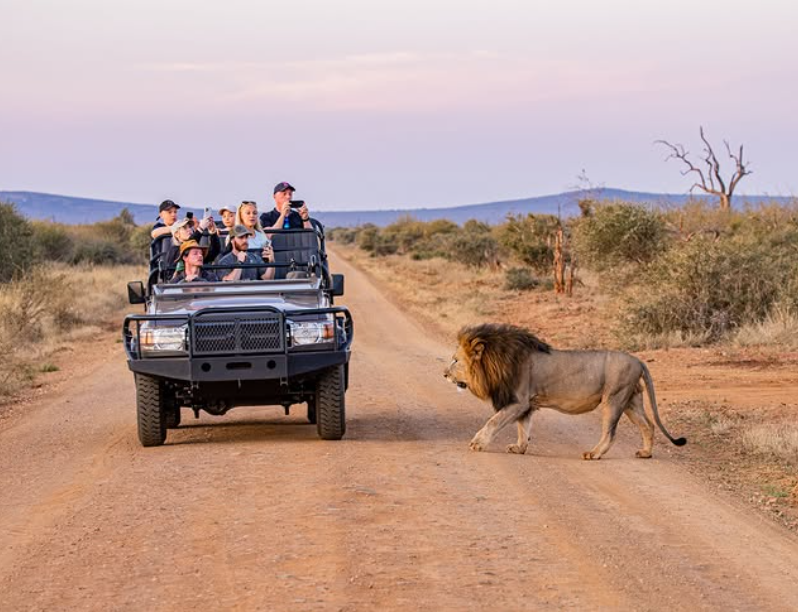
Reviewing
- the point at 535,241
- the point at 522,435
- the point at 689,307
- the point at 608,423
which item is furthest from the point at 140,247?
the point at 608,423

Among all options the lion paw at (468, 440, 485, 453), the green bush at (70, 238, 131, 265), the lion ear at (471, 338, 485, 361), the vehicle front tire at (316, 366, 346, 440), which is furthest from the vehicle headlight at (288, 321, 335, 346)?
the green bush at (70, 238, 131, 265)

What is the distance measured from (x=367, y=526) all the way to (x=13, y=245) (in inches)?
1208

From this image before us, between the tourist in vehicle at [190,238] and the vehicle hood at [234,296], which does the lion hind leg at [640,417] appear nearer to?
the vehicle hood at [234,296]

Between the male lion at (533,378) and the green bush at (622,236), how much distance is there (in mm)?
21680

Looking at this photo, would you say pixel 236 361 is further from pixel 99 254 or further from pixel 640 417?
pixel 99 254

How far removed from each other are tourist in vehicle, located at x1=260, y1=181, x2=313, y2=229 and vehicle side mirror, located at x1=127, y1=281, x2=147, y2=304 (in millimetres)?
1956

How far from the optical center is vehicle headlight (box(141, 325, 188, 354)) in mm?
11359

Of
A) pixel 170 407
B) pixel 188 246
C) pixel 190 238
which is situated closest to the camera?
pixel 170 407

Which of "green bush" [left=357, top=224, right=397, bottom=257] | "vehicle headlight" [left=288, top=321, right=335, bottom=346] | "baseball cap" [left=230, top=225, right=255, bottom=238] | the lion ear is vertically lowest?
"green bush" [left=357, top=224, right=397, bottom=257]

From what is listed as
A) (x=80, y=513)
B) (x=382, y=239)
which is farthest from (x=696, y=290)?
(x=382, y=239)

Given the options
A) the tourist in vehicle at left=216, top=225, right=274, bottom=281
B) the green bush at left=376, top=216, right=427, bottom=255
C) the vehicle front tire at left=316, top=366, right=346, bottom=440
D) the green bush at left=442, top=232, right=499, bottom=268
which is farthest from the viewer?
the green bush at left=376, top=216, right=427, bottom=255

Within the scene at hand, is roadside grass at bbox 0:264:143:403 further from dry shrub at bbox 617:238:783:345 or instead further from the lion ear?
dry shrub at bbox 617:238:783:345

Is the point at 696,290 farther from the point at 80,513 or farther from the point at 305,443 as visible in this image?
the point at 80,513

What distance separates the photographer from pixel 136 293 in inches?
492
